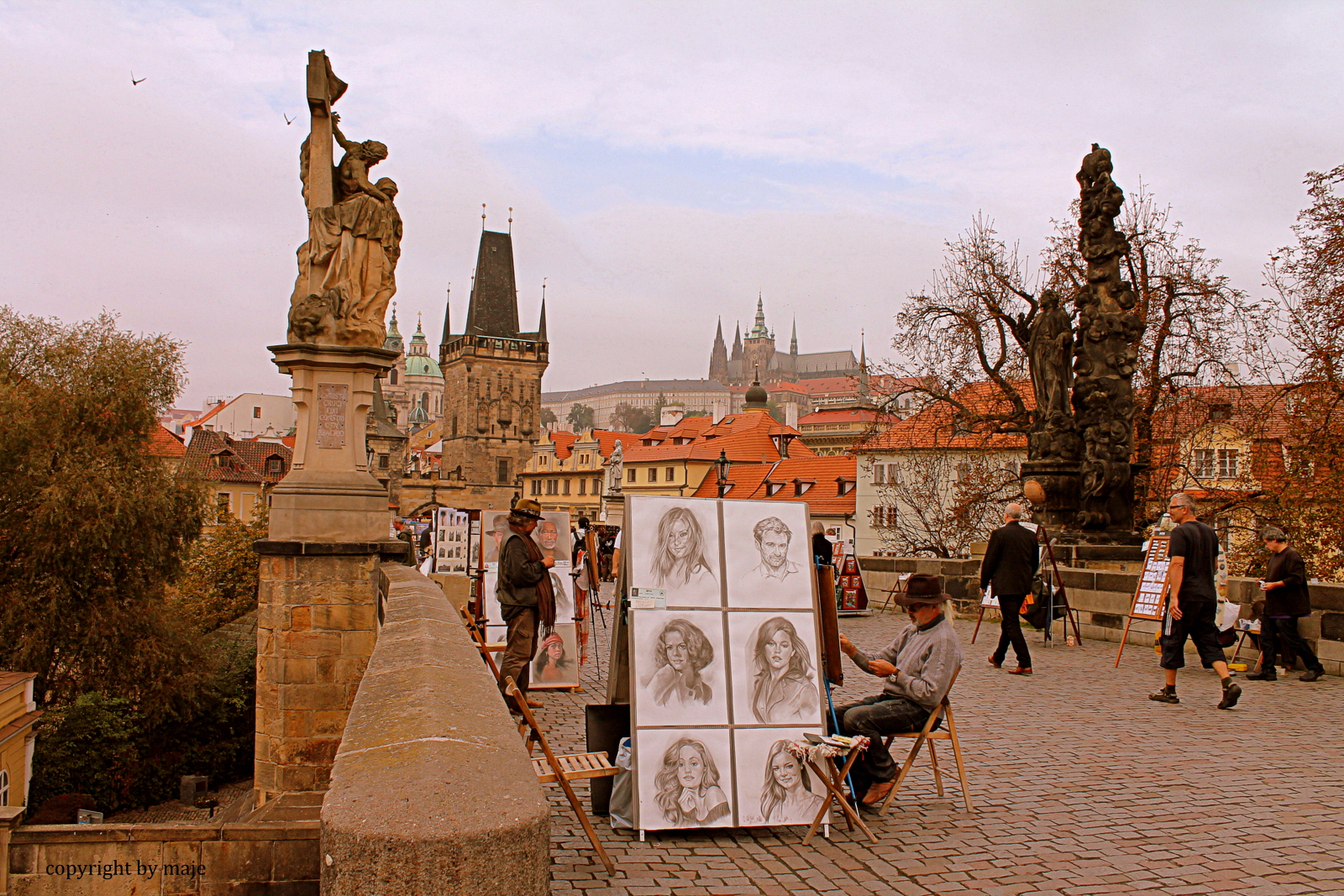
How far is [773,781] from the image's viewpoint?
5.12m

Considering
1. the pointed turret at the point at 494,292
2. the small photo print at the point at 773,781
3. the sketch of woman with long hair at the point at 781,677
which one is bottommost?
the small photo print at the point at 773,781

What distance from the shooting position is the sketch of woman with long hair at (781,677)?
5.28m

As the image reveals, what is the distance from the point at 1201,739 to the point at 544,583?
4.64 m

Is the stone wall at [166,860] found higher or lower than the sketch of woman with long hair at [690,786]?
higher

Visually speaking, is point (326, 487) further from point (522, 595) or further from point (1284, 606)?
Answer: point (1284, 606)

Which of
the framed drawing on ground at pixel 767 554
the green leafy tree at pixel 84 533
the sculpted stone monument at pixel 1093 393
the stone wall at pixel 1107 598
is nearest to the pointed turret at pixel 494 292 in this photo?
the green leafy tree at pixel 84 533

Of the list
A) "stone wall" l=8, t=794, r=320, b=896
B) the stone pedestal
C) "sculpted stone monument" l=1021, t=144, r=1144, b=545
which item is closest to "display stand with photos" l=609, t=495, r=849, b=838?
"stone wall" l=8, t=794, r=320, b=896

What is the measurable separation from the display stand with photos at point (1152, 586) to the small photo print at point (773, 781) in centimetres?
656

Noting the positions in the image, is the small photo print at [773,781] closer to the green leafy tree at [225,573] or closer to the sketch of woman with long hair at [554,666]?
the sketch of woman with long hair at [554,666]

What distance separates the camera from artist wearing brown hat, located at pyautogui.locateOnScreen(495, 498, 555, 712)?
25.2ft

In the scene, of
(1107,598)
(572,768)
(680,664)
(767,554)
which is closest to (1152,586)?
(1107,598)

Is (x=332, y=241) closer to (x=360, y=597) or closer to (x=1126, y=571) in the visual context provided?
(x=360, y=597)

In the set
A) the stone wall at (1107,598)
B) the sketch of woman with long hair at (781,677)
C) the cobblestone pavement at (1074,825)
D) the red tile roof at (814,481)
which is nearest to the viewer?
the cobblestone pavement at (1074,825)

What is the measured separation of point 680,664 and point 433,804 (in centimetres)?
315
